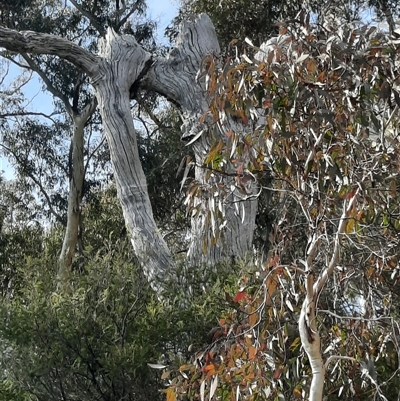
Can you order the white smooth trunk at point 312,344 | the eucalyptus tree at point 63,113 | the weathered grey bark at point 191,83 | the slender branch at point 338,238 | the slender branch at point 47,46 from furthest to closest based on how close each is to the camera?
the eucalyptus tree at point 63,113
the slender branch at point 47,46
the weathered grey bark at point 191,83
the white smooth trunk at point 312,344
the slender branch at point 338,238

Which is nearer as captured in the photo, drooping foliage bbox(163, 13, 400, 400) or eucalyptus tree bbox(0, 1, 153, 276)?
drooping foliage bbox(163, 13, 400, 400)

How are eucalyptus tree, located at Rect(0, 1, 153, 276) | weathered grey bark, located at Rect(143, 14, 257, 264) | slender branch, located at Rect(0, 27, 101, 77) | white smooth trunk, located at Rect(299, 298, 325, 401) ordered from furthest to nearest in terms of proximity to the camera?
eucalyptus tree, located at Rect(0, 1, 153, 276)
slender branch, located at Rect(0, 27, 101, 77)
weathered grey bark, located at Rect(143, 14, 257, 264)
white smooth trunk, located at Rect(299, 298, 325, 401)

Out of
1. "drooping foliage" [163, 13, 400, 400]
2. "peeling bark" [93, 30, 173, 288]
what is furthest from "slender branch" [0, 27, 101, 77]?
"drooping foliage" [163, 13, 400, 400]

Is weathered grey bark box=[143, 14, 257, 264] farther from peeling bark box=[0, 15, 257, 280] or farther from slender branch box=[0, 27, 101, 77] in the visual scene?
slender branch box=[0, 27, 101, 77]

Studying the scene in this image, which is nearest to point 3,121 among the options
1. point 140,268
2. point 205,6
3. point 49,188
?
point 49,188

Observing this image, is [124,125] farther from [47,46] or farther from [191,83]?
[47,46]

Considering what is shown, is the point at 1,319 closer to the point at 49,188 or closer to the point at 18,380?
the point at 18,380

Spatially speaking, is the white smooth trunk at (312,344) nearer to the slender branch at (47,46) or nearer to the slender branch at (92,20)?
the slender branch at (47,46)

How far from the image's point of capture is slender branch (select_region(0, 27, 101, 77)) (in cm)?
700

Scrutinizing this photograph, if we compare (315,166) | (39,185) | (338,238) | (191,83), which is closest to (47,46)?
(191,83)

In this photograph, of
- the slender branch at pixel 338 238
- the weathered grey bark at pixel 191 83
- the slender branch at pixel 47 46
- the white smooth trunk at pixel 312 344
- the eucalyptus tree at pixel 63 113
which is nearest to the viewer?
the slender branch at pixel 338 238

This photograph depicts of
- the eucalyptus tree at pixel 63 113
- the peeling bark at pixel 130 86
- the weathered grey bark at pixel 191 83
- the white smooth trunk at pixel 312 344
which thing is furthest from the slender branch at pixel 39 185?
the white smooth trunk at pixel 312 344

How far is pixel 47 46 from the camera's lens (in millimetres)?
7059

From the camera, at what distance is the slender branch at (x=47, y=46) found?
700 centimetres
